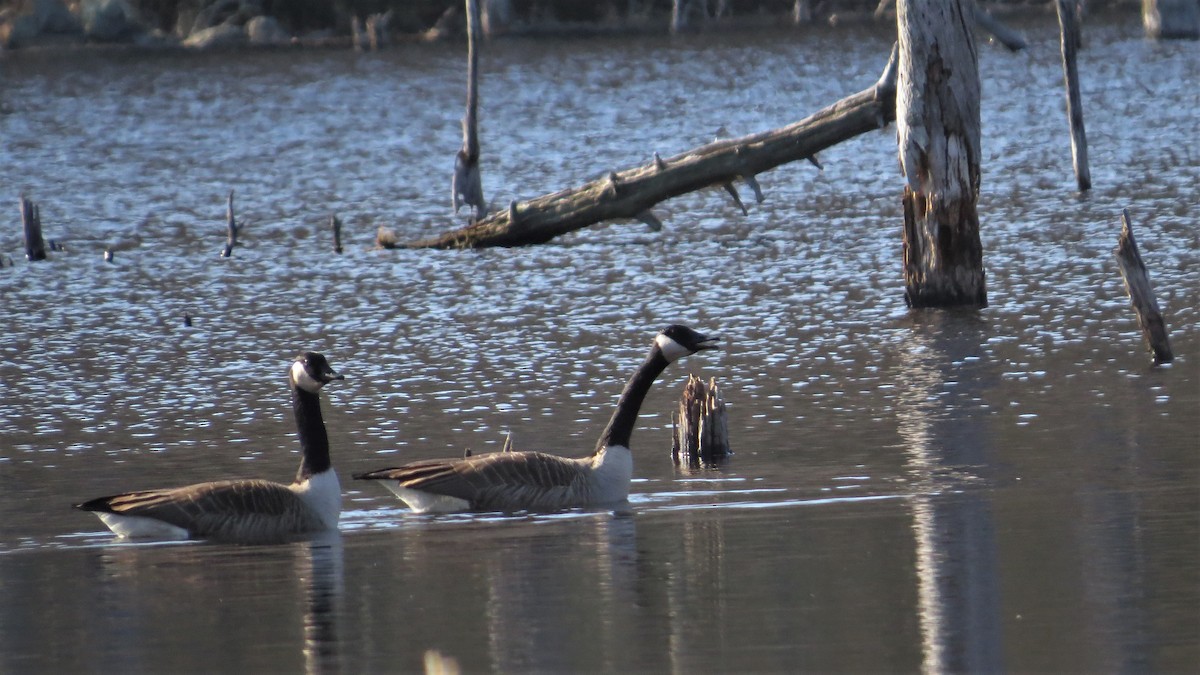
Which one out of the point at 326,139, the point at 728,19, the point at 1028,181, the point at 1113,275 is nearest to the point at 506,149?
the point at 326,139

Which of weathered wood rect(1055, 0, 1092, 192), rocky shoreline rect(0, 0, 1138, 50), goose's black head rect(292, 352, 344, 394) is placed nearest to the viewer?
goose's black head rect(292, 352, 344, 394)

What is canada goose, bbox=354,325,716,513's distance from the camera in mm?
11695

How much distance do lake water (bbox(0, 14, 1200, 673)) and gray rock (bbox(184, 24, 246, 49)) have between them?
44814mm

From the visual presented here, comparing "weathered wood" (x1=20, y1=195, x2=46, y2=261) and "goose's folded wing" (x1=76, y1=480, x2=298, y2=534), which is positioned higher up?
"weathered wood" (x1=20, y1=195, x2=46, y2=261)

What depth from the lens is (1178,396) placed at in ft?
47.3

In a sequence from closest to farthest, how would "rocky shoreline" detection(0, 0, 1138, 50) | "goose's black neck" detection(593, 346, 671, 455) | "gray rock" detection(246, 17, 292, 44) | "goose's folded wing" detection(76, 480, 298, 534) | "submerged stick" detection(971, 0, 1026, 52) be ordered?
"goose's folded wing" detection(76, 480, 298, 534) → "goose's black neck" detection(593, 346, 671, 455) → "submerged stick" detection(971, 0, 1026, 52) → "rocky shoreline" detection(0, 0, 1138, 50) → "gray rock" detection(246, 17, 292, 44)

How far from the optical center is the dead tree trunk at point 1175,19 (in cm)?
6788

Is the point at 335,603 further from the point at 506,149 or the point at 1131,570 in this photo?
the point at 506,149

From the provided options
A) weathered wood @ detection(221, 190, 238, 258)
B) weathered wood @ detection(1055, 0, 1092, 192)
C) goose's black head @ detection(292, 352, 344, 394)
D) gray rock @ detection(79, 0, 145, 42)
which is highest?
gray rock @ detection(79, 0, 145, 42)

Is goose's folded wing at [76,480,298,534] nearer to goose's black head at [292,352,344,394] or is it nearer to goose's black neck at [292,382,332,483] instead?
goose's black neck at [292,382,332,483]

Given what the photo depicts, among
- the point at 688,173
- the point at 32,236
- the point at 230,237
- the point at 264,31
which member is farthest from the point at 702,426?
the point at 264,31

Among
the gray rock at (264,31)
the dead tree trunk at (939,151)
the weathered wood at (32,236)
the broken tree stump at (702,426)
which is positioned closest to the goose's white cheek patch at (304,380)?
the broken tree stump at (702,426)

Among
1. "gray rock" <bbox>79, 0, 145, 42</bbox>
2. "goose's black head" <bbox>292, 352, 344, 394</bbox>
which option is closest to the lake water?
"goose's black head" <bbox>292, 352, 344, 394</bbox>

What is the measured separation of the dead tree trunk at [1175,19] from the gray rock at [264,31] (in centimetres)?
3739
